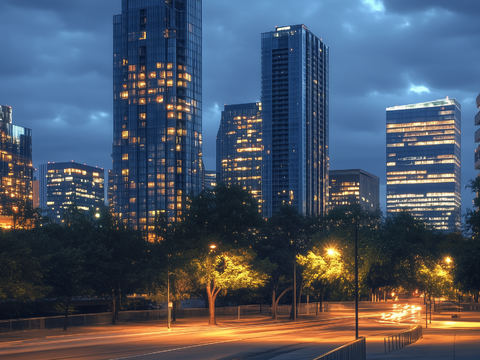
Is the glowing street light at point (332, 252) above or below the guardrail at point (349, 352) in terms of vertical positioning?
above

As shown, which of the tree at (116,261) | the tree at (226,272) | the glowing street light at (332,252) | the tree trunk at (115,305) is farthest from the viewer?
the tree at (226,272)

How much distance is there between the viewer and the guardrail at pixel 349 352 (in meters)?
20.1

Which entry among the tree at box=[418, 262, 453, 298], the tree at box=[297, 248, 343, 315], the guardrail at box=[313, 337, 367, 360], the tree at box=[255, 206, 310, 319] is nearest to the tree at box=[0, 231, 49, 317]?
the guardrail at box=[313, 337, 367, 360]

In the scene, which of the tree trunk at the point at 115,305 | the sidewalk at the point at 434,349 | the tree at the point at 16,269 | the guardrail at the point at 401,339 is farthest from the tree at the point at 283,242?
the tree at the point at 16,269

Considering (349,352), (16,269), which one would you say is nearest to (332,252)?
(16,269)

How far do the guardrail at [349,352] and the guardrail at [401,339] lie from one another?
26.7 ft

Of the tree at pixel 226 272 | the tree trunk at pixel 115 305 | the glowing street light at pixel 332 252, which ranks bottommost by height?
the tree trunk at pixel 115 305

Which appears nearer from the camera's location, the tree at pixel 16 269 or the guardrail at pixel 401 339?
the guardrail at pixel 401 339

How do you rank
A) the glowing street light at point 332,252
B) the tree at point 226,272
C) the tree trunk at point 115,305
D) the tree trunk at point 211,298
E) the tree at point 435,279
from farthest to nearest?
the tree at point 435,279 → the tree trunk at point 211,298 → the tree at point 226,272 → the tree trunk at point 115,305 → the glowing street light at point 332,252

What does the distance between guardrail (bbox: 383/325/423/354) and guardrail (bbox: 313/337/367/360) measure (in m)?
8.14

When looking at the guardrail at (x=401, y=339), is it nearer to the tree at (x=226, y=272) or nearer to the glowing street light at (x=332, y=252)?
the glowing street light at (x=332, y=252)

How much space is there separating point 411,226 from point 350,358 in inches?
3463

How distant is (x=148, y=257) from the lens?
212 feet

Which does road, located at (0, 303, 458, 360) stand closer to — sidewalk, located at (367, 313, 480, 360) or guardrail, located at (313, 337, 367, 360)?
sidewalk, located at (367, 313, 480, 360)
